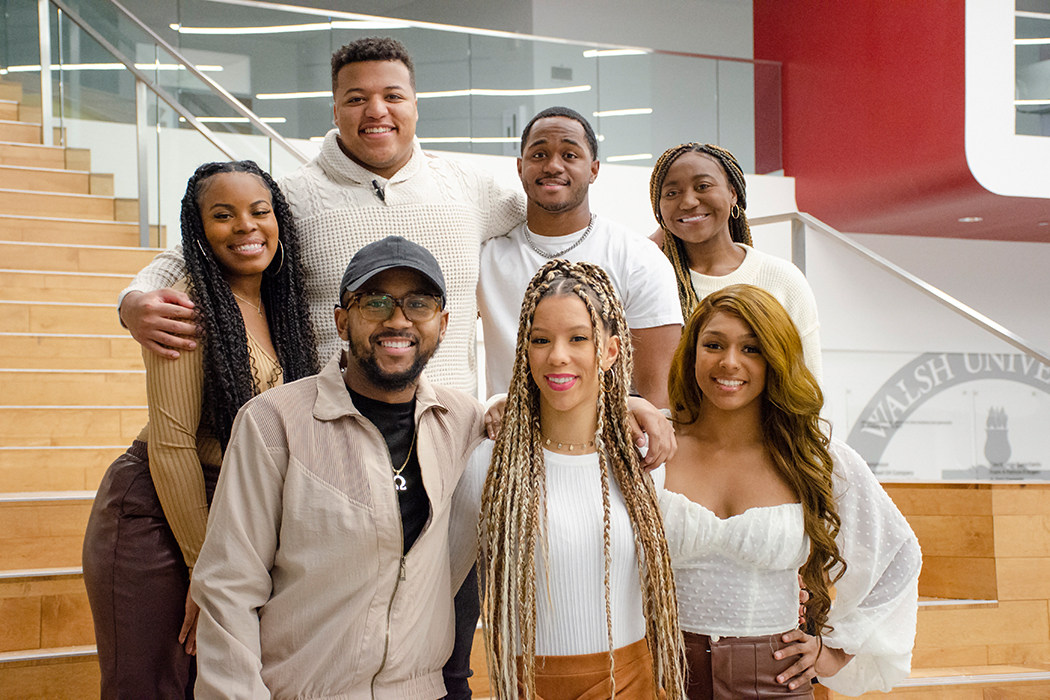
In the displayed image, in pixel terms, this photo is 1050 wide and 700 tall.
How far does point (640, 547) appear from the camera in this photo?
1.75 meters

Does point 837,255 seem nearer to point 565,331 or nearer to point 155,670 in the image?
point 565,331

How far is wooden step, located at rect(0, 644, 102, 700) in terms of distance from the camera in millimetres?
2482

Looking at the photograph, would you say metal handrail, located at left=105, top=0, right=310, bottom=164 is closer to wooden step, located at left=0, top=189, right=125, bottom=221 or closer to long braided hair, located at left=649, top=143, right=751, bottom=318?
wooden step, located at left=0, top=189, right=125, bottom=221

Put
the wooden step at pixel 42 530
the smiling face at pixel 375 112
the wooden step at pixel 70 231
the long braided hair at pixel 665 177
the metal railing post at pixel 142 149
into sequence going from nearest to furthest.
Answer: the smiling face at pixel 375 112, the long braided hair at pixel 665 177, the wooden step at pixel 42 530, the wooden step at pixel 70 231, the metal railing post at pixel 142 149

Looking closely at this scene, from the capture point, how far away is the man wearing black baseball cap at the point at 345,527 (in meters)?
1.59

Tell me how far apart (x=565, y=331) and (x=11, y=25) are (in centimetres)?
538

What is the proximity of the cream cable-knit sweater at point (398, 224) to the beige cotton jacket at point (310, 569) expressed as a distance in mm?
492

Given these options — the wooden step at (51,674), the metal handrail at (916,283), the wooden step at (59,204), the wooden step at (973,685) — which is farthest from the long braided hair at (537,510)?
the wooden step at (59,204)

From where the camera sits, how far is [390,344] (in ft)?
5.52

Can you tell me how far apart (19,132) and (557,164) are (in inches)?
182

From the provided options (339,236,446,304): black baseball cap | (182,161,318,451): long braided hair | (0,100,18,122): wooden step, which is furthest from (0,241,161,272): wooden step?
(339,236,446,304): black baseball cap

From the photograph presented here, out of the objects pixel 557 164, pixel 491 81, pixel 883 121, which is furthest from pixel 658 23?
pixel 557 164

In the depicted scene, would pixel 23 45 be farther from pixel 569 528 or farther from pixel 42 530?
pixel 569 528

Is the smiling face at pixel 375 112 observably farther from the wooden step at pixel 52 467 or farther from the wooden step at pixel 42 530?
the wooden step at pixel 52 467
